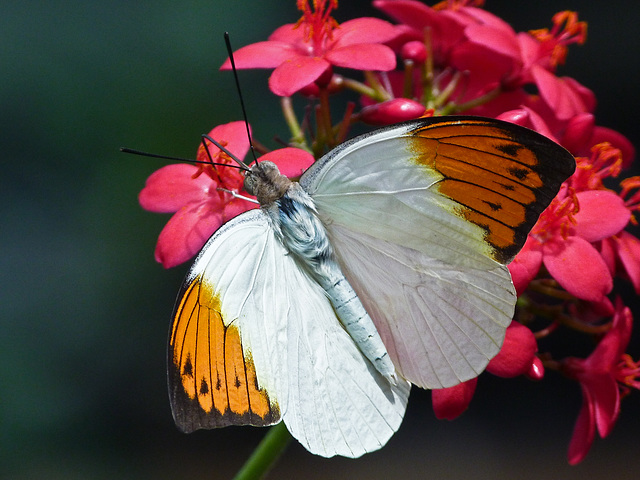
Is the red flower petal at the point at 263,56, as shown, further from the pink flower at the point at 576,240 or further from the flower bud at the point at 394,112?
the pink flower at the point at 576,240

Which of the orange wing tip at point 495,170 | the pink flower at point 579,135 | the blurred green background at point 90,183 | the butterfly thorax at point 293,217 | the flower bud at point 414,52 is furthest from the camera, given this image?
the blurred green background at point 90,183

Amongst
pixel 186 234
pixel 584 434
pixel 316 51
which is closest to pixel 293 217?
pixel 186 234

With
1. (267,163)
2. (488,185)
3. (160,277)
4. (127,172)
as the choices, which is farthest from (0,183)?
(488,185)

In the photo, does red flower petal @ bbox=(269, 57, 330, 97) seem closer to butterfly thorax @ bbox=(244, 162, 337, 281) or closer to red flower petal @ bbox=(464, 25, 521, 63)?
butterfly thorax @ bbox=(244, 162, 337, 281)

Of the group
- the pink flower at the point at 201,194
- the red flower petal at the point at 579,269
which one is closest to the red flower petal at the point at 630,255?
the red flower petal at the point at 579,269

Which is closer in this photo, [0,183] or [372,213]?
[372,213]

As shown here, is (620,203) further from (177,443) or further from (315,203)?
(177,443)

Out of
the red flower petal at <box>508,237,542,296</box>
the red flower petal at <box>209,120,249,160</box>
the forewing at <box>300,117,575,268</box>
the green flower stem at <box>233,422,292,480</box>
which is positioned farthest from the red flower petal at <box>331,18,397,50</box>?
the green flower stem at <box>233,422,292,480</box>

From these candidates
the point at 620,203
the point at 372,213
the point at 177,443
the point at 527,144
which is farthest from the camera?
the point at 177,443

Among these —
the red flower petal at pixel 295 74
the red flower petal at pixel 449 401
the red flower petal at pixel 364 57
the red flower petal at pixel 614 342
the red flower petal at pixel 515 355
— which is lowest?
the red flower petal at pixel 614 342
